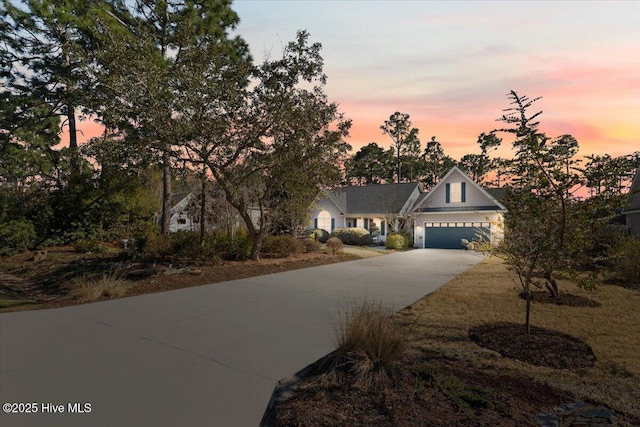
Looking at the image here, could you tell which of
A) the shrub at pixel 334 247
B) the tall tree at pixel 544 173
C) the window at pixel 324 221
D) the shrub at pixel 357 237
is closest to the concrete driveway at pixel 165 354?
the tall tree at pixel 544 173

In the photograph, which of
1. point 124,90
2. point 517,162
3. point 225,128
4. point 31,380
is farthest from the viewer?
point 225,128

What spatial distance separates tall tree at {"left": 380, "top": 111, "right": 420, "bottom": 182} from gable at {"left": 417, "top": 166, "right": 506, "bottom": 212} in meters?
24.1

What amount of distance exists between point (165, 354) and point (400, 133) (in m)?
49.3

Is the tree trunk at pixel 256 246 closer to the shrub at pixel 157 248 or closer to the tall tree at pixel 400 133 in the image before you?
the shrub at pixel 157 248

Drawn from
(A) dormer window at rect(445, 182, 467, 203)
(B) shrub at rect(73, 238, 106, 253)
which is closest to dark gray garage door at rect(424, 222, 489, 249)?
(A) dormer window at rect(445, 182, 467, 203)

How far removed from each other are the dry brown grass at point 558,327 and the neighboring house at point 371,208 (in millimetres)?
17051

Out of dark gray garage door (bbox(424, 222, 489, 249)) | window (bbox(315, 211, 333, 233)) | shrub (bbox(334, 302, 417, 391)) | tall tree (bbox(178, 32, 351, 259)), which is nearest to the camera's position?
shrub (bbox(334, 302, 417, 391))

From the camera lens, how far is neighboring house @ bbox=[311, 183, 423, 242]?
89.4 ft

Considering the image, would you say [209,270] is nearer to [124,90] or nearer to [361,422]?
[124,90]

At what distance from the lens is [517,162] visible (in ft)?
19.2

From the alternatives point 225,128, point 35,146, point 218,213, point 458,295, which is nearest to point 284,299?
point 458,295

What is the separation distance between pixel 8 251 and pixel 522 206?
71.0 ft

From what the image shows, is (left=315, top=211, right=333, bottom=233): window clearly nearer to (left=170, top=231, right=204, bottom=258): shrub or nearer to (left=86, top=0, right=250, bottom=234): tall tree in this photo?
(left=170, top=231, right=204, bottom=258): shrub

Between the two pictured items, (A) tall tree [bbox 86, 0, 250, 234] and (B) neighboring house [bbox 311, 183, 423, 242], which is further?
(B) neighboring house [bbox 311, 183, 423, 242]
